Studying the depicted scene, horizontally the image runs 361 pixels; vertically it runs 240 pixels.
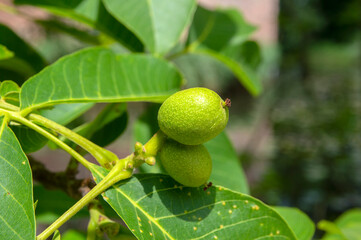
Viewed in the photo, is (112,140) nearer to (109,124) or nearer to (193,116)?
→ (109,124)

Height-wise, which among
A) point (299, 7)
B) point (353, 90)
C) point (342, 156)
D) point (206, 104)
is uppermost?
point (299, 7)

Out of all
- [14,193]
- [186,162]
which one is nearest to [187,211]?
[186,162]

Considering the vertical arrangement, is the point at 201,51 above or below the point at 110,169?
above

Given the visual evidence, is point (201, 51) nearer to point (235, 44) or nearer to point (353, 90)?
point (235, 44)

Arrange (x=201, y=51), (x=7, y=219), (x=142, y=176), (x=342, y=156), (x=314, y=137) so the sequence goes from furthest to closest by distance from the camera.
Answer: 1. (x=314, y=137)
2. (x=342, y=156)
3. (x=201, y=51)
4. (x=142, y=176)
5. (x=7, y=219)

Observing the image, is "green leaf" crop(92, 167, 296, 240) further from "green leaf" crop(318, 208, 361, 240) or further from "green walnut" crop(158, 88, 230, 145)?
"green leaf" crop(318, 208, 361, 240)

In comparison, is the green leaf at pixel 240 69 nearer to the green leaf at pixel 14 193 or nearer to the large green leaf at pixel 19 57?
the large green leaf at pixel 19 57

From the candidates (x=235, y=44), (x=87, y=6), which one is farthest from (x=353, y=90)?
(x=87, y=6)

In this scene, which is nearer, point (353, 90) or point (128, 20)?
point (128, 20)
